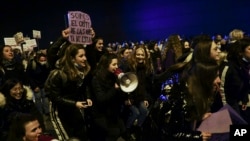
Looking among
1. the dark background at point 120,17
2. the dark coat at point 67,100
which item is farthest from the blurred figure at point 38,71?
the dark background at point 120,17

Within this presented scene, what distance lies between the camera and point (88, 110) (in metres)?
6.12

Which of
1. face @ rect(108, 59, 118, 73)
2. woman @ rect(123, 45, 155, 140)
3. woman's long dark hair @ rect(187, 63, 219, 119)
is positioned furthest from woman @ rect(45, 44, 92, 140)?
woman's long dark hair @ rect(187, 63, 219, 119)

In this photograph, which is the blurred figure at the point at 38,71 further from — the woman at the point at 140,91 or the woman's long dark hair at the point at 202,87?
the woman's long dark hair at the point at 202,87

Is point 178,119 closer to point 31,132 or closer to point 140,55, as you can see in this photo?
point 31,132

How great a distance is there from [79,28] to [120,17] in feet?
55.7

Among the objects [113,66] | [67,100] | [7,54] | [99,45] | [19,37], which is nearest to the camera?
[67,100]

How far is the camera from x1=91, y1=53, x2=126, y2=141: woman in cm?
598

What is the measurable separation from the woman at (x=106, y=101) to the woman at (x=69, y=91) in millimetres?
470

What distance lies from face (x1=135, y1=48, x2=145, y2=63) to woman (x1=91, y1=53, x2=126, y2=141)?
1296 millimetres

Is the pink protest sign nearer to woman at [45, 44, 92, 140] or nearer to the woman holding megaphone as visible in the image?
woman at [45, 44, 92, 140]

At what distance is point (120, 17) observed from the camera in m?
23.1

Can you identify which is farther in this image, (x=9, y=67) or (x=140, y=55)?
(x=9, y=67)

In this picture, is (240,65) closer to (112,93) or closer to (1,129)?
(112,93)

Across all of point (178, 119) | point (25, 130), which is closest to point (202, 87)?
point (178, 119)
